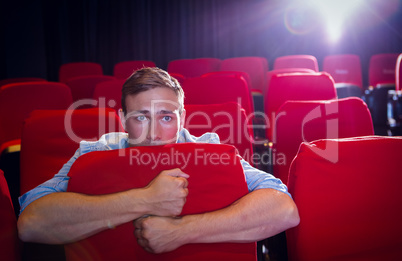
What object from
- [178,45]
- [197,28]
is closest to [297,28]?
[197,28]

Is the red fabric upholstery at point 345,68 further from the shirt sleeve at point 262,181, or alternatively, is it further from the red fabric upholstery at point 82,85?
the shirt sleeve at point 262,181

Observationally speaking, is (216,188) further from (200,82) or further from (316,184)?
(200,82)

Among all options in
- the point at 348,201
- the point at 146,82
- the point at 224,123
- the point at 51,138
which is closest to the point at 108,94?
the point at 51,138

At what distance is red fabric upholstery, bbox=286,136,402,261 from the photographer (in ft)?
3.05

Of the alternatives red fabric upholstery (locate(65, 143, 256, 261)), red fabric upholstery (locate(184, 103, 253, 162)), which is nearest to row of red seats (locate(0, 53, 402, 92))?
A: red fabric upholstery (locate(184, 103, 253, 162))

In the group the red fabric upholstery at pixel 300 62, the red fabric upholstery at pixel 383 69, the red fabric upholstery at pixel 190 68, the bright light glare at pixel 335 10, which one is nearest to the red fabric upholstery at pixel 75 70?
the red fabric upholstery at pixel 190 68

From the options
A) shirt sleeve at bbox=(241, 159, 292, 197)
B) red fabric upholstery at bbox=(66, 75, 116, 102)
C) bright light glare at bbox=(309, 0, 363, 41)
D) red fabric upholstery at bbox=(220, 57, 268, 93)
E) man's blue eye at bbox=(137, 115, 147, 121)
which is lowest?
shirt sleeve at bbox=(241, 159, 292, 197)

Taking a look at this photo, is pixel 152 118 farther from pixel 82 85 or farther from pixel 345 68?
pixel 345 68

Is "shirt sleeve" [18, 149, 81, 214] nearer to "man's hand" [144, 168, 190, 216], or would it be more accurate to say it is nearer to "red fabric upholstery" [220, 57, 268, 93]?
"man's hand" [144, 168, 190, 216]

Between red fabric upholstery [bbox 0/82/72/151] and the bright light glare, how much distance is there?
20.8 feet

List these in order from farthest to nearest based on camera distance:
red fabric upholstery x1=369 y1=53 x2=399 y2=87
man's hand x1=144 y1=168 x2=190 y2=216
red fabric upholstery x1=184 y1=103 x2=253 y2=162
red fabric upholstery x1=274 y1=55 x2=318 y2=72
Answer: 1. red fabric upholstery x1=369 y1=53 x2=399 y2=87
2. red fabric upholstery x1=274 y1=55 x2=318 y2=72
3. red fabric upholstery x1=184 y1=103 x2=253 y2=162
4. man's hand x1=144 y1=168 x2=190 y2=216

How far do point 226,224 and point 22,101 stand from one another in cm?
187

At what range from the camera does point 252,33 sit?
7.07 metres

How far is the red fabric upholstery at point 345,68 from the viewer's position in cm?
566
